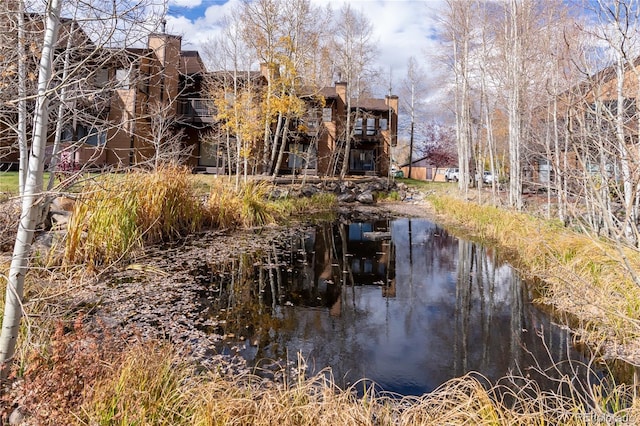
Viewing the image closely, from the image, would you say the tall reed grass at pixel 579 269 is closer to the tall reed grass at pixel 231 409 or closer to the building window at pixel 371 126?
the tall reed grass at pixel 231 409

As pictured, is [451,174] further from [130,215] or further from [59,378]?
[59,378]

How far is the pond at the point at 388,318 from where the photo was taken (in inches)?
146

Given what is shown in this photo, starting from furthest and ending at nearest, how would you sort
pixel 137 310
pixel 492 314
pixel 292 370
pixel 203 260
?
pixel 203 260
pixel 492 314
pixel 137 310
pixel 292 370

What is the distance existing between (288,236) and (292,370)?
7066 mm

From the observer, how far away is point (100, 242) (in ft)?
20.5

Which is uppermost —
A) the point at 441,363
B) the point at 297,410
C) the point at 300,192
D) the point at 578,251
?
the point at 300,192

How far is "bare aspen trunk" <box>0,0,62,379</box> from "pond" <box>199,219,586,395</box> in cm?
188

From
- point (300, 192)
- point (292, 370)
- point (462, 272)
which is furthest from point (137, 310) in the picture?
point (300, 192)

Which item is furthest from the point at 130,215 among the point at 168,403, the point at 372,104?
the point at 372,104

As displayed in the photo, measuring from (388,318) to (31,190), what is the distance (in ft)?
13.3

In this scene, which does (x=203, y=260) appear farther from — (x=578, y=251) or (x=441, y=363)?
(x=578, y=251)

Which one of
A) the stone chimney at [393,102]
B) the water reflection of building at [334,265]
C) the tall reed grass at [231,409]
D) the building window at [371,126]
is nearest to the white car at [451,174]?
the stone chimney at [393,102]

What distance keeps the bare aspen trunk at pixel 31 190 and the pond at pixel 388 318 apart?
6.16 feet

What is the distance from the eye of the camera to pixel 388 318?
5.02 metres
